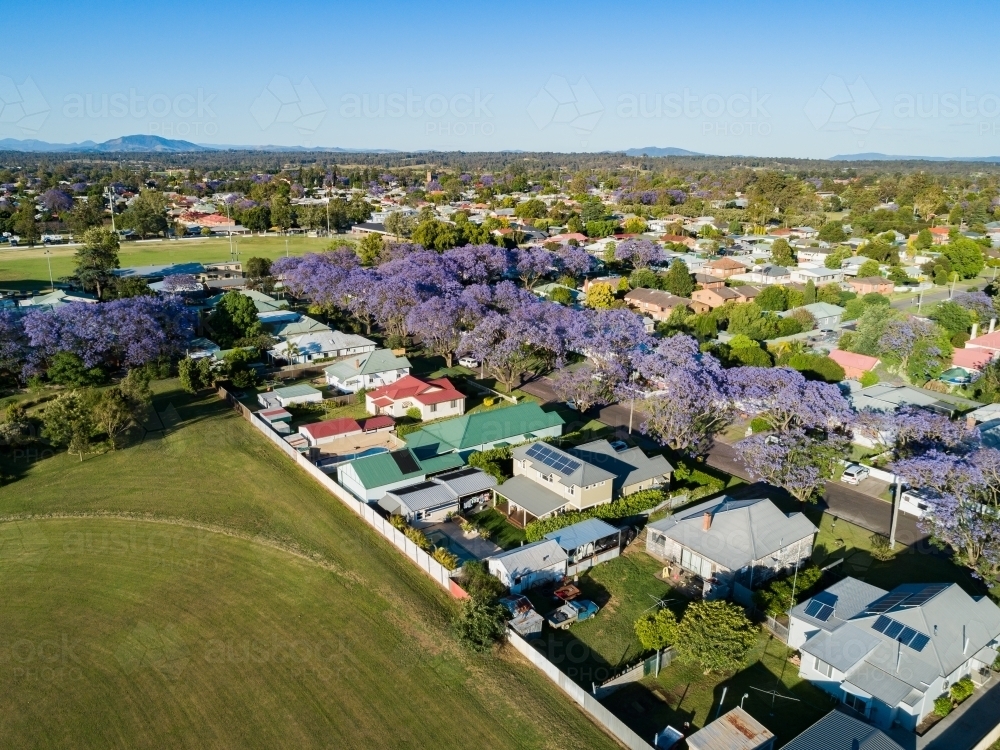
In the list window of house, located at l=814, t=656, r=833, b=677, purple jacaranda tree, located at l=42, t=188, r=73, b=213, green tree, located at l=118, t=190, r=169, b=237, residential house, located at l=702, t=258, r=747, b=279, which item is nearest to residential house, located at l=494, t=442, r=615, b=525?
window of house, located at l=814, t=656, r=833, b=677

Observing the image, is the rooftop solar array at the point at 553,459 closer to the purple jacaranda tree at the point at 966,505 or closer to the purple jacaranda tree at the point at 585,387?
the purple jacaranda tree at the point at 585,387

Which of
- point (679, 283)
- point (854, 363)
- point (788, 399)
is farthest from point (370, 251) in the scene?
point (788, 399)

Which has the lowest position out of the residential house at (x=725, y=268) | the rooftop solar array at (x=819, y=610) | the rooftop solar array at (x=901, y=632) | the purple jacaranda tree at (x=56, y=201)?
the rooftop solar array at (x=819, y=610)

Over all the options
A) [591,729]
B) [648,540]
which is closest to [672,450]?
[648,540]

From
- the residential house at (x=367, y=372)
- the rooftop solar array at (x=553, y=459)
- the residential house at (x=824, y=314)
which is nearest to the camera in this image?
the rooftop solar array at (x=553, y=459)

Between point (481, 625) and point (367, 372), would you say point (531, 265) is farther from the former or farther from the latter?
point (481, 625)

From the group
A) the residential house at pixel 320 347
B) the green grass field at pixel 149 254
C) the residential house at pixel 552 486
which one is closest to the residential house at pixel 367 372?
the residential house at pixel 320 347
